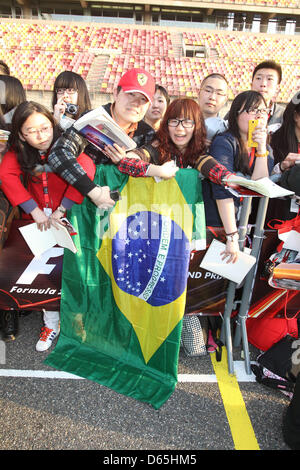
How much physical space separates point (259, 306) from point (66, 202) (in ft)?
5.73

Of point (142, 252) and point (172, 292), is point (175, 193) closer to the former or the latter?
point (142, 252)

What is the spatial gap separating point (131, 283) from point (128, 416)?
2.90 ft

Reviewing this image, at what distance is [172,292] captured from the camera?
6.86 feet

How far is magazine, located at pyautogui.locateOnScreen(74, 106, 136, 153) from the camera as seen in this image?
5.70 feet

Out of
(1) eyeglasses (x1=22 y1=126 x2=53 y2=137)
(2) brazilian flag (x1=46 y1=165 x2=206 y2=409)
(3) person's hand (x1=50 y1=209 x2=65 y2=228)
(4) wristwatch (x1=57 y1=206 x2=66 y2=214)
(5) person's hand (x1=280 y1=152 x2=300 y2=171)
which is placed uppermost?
(1) eyeglasses (x1=22 y1=126 x2=53 y2=137)

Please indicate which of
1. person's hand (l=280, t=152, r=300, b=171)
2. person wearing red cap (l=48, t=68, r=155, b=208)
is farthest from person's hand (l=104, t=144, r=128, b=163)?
person's hand (l=280, t=152, r=300, b=171)

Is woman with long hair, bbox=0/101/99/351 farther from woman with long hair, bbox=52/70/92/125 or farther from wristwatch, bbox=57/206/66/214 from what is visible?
woman with long hair, bbox=52/70/92/125

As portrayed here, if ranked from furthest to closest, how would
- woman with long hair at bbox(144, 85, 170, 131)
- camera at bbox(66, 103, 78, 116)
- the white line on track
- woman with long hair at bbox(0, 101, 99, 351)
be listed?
woman with long hair at bbox(144, 85, 170, 131), camera at bbox(66, 103, 78, 116), the white line on track, woman with long hair at bbox(0, 101, 99, 351)

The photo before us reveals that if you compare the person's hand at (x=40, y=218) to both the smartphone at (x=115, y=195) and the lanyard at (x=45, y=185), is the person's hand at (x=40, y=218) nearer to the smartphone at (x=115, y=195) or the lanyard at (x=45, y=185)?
the lanyard at (x=45, y=185)

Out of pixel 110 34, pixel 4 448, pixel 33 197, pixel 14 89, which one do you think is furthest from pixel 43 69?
pixel 4 448

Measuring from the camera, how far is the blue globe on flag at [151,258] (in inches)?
80.5

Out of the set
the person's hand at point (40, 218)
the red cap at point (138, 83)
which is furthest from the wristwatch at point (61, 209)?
the red cap at point (138, 83)

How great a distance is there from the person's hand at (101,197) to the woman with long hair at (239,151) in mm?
691

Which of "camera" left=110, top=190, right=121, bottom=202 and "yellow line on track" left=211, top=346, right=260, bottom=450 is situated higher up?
"camera" left=110, top=190, right=121, bottom=202
